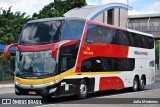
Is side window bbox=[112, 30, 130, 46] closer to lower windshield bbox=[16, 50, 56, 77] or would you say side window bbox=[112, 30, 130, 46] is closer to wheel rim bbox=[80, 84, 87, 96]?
wheel rim bbox=[80, 84, 87, 96]

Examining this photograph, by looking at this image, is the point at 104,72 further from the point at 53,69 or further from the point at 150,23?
the point at 150,23

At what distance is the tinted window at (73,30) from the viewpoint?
59.2 feet

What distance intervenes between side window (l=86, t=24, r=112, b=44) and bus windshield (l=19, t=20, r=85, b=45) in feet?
4.06

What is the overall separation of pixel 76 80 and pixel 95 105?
2.99 metres

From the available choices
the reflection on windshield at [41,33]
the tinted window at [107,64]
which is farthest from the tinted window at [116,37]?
the reflection on windshield at [41,33]

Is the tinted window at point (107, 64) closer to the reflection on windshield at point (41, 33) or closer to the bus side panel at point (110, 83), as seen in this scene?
the bus side panel at point (110, 83)

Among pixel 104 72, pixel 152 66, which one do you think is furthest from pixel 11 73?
pixel 104 72

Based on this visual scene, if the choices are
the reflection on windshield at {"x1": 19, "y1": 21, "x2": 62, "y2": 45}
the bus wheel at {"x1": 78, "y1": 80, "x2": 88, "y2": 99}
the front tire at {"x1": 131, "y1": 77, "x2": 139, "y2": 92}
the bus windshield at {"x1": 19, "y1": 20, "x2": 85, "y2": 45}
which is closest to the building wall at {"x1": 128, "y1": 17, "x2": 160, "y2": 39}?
the front tire at {"x1": 131, "y1": 77, "x2": 139, "y2": 92}

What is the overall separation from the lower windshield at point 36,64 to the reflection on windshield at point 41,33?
0.61 metres

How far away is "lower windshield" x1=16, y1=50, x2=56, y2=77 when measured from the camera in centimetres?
1717

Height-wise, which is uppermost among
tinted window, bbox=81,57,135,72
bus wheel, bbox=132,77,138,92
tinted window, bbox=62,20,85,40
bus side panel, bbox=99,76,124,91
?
tinted window, bbox=62,20,85,40

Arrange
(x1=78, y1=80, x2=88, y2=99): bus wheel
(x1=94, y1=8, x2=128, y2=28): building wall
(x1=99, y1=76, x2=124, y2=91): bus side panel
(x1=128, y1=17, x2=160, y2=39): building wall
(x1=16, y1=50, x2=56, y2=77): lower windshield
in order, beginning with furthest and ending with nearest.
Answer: (x1=128, y1=17, x2=160, y2=39): building wall, (x1=94, y1=8, x2=128, y2=28): building wall, (x1=99, y1=76, x2=124, y2=91): bus side panel, (x1=78, y1=80, x2=88, y2=99): bus wheel, (x1=16, y1=50, x2=56, y2=77): lower windshield

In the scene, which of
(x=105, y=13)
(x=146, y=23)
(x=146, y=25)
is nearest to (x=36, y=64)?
(x=105, y=13)

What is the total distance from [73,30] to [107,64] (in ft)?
13.2
